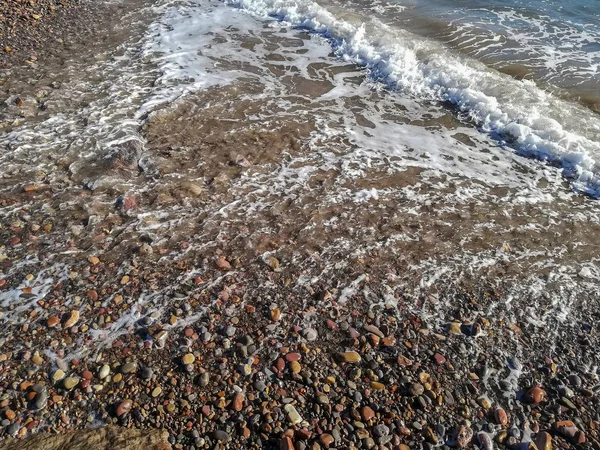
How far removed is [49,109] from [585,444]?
9.05 m

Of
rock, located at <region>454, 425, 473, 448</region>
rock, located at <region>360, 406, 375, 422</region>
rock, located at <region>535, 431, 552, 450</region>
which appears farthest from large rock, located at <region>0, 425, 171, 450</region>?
rock, located at <region>535, 431, 552, 450</region>

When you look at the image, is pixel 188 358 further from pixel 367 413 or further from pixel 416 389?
pixel 416 389

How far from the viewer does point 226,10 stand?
13672 mm

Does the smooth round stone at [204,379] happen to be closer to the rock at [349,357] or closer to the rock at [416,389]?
the rock at [349,357]

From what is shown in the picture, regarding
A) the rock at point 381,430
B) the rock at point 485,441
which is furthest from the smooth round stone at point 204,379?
the rock at point 485,441

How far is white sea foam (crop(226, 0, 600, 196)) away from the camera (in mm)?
7844

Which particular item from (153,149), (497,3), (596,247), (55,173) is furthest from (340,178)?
(497,3)

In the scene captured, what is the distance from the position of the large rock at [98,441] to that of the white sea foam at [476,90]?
7.30 m

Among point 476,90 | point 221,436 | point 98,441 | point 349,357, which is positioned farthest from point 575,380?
point 476,90

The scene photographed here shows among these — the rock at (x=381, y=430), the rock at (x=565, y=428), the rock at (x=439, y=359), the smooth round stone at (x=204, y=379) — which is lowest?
the rock at (x=565, y=428)

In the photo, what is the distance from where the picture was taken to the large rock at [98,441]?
10.6ft

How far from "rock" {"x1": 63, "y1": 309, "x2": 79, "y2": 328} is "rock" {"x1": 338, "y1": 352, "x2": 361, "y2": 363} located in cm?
271

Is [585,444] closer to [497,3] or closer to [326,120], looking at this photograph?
[326,120]

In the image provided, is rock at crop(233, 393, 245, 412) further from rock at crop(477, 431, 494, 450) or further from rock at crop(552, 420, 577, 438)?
rock at crop(552, 420, 577, 438)
